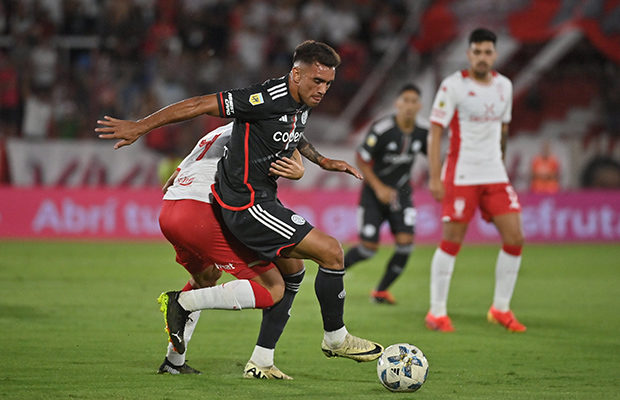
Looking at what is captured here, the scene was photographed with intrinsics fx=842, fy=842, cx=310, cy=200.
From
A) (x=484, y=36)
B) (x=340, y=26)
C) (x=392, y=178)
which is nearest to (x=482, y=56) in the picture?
(x=484, y=36)

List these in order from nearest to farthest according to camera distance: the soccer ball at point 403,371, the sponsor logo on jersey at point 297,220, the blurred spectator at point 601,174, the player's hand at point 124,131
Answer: the player's hand at point 124,131 → the soccer ball at point 403,371 → the sponsor logo on jersey at point 297,220 → the blurred spectator at point 601,174

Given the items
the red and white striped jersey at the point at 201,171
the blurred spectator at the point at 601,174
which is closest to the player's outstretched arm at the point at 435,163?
the red and white striped jersey at the point at 201,171

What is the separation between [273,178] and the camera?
5.28 m

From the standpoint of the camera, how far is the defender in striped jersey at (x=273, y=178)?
16.5 feet

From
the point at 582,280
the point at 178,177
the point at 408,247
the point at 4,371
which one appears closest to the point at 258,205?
the point at 178,177

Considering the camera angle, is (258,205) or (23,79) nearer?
(258,205)

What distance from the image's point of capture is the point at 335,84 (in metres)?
17.0

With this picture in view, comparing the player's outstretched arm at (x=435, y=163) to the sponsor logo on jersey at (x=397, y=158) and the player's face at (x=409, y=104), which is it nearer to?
the player's face at (x=409, y=104)

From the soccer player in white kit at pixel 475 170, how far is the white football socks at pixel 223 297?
2.75 metres

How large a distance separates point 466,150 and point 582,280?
441 centimetres

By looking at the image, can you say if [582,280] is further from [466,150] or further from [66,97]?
[66,97]

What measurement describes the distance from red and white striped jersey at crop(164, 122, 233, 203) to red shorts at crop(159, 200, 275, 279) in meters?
0.06

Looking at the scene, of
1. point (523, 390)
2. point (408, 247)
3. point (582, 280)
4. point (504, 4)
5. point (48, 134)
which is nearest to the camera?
point (523, 390)

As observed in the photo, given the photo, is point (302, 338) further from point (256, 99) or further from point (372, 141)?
point (372, 141)
